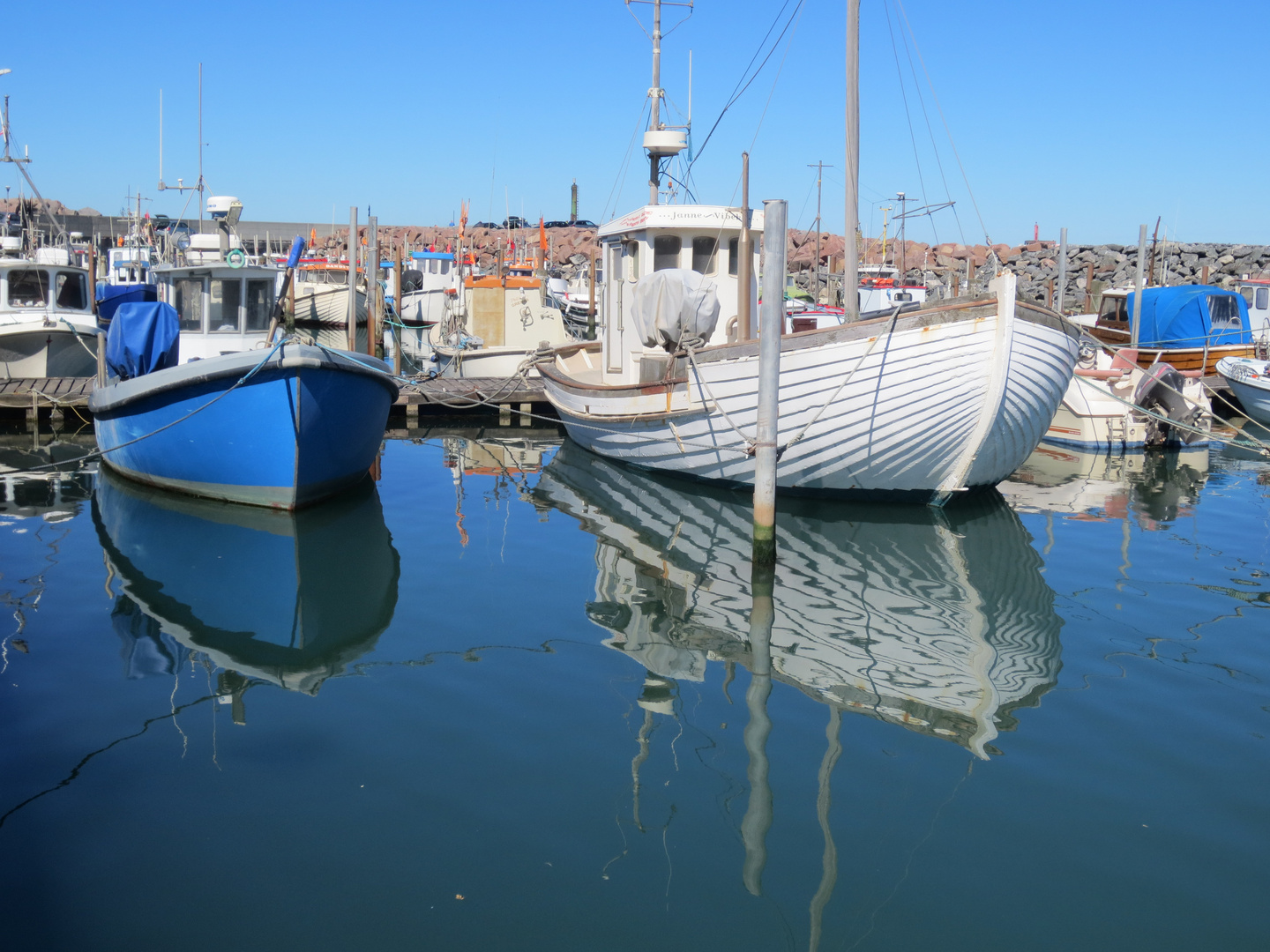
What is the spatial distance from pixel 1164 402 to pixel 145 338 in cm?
1517

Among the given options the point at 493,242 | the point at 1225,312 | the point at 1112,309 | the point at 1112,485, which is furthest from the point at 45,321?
the point at 493,242

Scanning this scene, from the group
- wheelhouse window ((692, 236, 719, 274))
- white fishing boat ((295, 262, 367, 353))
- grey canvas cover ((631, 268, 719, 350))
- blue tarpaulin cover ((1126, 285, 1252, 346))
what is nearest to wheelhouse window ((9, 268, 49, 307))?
white fishing boat ((295, 262, 367, 353))

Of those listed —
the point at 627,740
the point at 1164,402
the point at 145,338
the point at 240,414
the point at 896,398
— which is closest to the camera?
the point at 627,740

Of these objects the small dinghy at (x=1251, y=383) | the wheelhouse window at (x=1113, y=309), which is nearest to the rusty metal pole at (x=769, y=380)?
the small dinghy at (x=1251, y=383)

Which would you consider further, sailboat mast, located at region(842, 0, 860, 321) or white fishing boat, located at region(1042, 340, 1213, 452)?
white fishing boat, located at region(1042, 340, 1213, 452)

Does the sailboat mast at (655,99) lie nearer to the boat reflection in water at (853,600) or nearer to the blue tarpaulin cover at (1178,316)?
the boat reflection in water at (853,600)

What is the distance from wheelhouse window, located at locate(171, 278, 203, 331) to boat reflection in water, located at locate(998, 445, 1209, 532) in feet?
34.2

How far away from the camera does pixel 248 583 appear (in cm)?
867

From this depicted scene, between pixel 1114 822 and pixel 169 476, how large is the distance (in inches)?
407

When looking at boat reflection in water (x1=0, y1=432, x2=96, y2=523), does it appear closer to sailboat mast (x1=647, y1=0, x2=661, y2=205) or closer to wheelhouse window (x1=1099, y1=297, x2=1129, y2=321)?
sailboat mast (x1=647, y1=0, x2=661, y2=205)

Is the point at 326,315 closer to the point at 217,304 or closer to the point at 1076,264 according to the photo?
the point at 217,304

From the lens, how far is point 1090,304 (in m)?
31.1

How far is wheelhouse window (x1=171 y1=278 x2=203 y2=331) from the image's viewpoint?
13.0 m

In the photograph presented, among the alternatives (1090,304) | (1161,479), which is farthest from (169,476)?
(1090,304)
